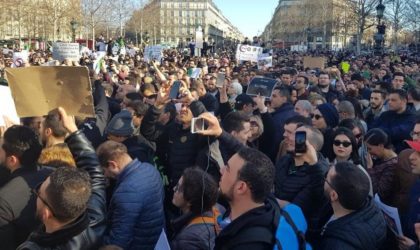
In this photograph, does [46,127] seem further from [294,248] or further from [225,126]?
[294,248]

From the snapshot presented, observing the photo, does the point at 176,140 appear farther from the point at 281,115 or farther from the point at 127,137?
the point at 281,115

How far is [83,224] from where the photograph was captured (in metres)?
2.85

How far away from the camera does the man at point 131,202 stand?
382 cm

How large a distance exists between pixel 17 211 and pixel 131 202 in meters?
0.88

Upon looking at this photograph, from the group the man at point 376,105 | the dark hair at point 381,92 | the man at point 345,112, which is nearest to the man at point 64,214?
the man at point 345,112

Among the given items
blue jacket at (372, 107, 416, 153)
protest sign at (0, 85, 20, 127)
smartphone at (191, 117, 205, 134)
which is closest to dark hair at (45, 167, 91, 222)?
smartphone at (191, 117, 205, 134)

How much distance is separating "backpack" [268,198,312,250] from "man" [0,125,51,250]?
168 centimetres

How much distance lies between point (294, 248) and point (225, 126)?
8.43 ft

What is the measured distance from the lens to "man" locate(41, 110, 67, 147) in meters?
4.25

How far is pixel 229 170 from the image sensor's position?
305 cm

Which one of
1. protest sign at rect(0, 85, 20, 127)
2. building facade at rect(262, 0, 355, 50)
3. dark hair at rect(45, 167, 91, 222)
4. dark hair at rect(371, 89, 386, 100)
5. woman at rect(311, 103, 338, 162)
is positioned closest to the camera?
dark hair at rect(45, 167, 91, 222)

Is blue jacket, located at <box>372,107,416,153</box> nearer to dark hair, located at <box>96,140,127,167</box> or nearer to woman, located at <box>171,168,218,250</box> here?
woman, located at <box>171,168,218,250</box>

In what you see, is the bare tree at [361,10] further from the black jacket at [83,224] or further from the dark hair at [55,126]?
the black jacket at [83,224]

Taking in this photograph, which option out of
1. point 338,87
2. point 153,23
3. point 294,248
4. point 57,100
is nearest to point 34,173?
point 57,100
